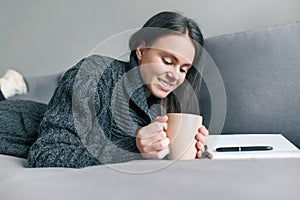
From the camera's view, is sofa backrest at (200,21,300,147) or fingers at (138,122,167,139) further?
sofa backrest at (200,21,300,147)

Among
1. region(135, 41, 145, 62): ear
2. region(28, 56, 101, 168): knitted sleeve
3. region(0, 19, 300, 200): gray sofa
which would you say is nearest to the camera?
region(0, 19, 300, 200): gray sofa

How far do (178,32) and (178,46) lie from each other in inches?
2.7

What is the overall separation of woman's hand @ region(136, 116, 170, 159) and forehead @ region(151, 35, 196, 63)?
0.75ft

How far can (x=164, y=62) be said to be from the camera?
31.7 inches

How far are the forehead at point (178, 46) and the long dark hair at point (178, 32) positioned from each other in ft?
0.10

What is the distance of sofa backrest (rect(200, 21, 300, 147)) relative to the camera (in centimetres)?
106

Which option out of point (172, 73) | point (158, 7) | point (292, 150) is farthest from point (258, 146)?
point (158, 7)

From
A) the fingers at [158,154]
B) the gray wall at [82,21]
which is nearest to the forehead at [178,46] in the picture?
the fingers at [158,154]

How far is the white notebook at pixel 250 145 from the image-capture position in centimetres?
69

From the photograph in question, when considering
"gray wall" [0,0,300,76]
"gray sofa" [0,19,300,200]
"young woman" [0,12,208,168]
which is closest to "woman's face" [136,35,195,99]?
"young woman" [0,12,208,168]

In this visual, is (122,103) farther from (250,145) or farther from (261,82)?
(261,82)

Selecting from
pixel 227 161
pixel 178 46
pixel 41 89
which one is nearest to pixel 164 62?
pixel 178 46

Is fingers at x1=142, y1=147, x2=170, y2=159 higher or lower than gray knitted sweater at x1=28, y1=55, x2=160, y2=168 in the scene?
lower

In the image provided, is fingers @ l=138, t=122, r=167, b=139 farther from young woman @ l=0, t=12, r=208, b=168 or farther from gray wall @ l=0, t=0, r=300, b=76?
gray wall @ l=0, t=0, r=300, b=76
